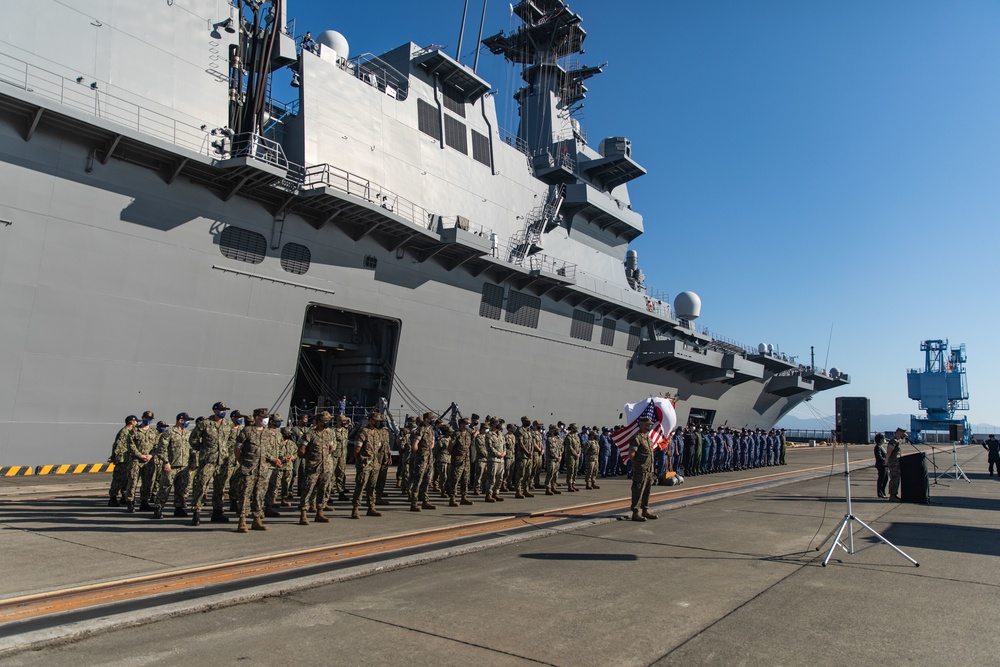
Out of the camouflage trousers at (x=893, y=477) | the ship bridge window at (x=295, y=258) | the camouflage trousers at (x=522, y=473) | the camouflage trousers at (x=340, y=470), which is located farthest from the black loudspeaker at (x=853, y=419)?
the ship bridge window at (x=295, y=258)

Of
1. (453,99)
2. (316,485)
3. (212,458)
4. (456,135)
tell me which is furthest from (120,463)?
(453,99)

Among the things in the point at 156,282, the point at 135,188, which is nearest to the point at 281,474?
the point at 156,282

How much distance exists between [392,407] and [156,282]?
279 inches

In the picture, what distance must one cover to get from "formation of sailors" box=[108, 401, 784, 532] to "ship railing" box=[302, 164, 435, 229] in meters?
6.73

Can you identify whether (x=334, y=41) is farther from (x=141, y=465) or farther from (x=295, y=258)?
(x=141, y=465)

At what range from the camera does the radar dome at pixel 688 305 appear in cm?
3688

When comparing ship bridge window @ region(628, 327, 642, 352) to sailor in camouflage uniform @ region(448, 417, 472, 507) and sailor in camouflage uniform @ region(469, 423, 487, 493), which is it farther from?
sailor in camouflage uniform @ region(448, 417, 472, 507)

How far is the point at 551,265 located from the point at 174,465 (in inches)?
693

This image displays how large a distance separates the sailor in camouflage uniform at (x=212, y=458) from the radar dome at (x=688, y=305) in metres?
31.7

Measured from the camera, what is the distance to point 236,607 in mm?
4742

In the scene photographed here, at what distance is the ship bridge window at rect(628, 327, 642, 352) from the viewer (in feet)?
97.0

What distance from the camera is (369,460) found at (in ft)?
31.5

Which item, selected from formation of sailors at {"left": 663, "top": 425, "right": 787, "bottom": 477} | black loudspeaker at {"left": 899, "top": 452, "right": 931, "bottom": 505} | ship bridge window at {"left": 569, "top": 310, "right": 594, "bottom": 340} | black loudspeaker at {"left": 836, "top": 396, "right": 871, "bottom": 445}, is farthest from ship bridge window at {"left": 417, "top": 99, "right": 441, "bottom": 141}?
black loudspeaker at {"left": 899, "top": 452, "right": 931, "bottom": 505}

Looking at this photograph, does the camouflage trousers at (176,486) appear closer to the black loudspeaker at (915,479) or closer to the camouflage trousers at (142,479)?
the camouflage trousers at (142,479)
